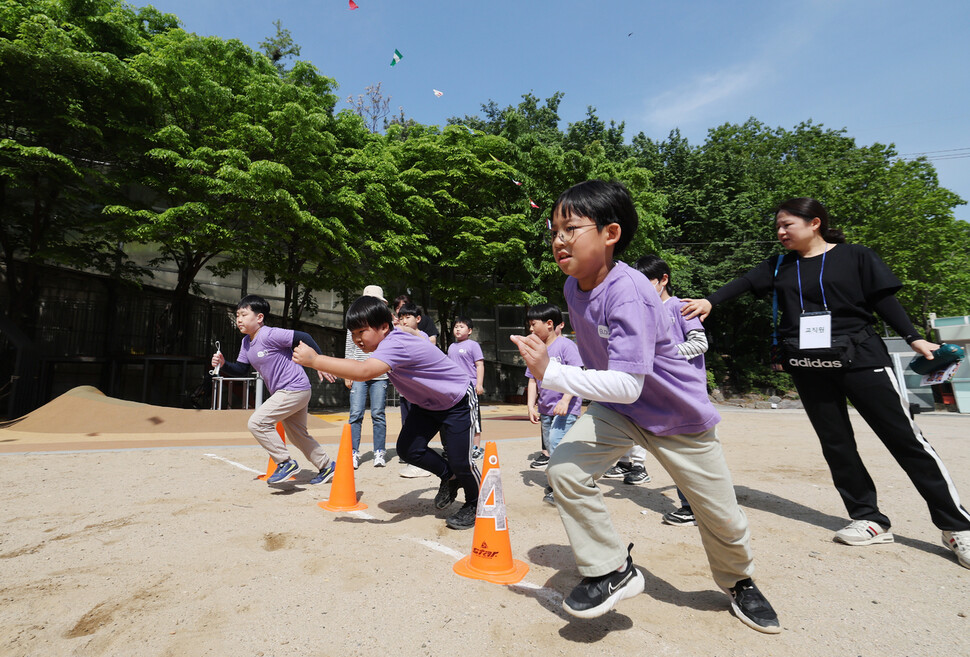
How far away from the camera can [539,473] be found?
5.88 meters

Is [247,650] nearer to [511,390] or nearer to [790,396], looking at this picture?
[511,390]

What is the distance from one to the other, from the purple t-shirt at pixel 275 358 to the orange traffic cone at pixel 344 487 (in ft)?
3.44

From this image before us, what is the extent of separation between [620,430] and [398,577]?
1441 mm

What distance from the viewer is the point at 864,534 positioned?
3256 mm

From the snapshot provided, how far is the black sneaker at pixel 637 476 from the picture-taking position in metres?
5.22

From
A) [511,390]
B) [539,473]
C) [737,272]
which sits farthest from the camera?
[511,390]

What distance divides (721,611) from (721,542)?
1.20ft

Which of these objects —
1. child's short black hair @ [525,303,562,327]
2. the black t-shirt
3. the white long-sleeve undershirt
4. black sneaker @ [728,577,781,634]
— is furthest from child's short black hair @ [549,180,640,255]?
child's short black hair @ [525,303,562,327]

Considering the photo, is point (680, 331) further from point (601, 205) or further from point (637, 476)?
point (637, 476)

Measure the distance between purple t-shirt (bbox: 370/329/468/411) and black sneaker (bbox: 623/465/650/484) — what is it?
2306mm

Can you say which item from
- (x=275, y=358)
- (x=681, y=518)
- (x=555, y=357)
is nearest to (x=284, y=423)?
(x=275, y=358)

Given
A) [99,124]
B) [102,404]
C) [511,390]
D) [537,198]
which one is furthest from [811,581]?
[511,390]

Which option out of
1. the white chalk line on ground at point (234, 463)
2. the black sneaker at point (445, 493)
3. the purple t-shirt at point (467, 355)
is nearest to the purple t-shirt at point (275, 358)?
the white chalk line on ground at point (234, 463)

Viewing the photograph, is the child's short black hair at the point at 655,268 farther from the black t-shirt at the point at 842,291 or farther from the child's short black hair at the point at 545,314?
the child's short black hair at the point at 545,314
